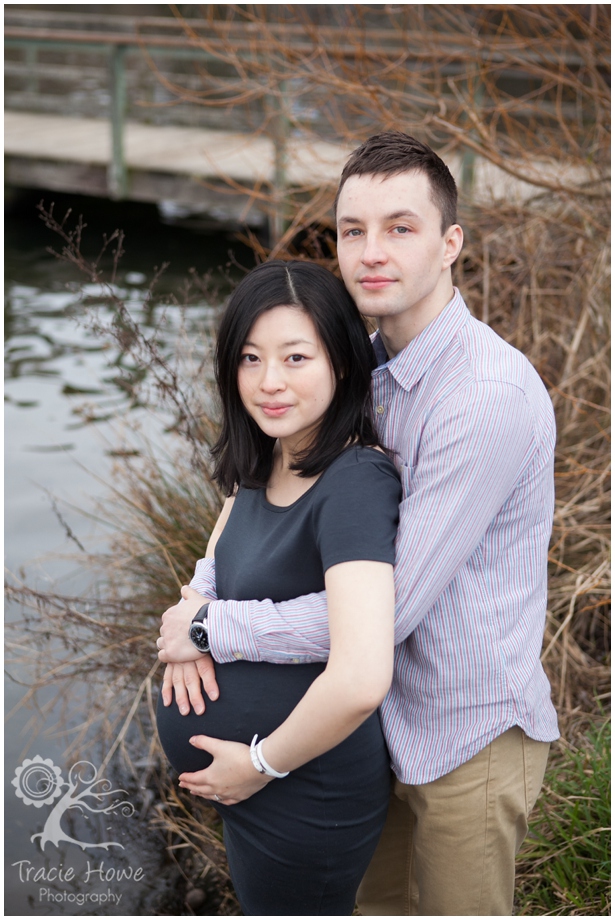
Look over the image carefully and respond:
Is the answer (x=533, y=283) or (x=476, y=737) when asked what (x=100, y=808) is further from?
(x=533, y=283)

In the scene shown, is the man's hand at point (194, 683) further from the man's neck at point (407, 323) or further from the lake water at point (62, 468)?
the lake water at point (62, 468)

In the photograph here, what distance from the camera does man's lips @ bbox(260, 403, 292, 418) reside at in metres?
1.74

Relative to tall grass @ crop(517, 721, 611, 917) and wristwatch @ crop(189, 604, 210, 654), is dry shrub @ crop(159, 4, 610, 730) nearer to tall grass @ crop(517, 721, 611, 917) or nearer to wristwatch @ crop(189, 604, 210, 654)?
tall grass @ crop(517, 721, 611, 917)

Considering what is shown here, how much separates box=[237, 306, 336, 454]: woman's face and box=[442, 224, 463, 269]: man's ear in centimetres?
35

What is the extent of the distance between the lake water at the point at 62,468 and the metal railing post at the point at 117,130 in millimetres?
602

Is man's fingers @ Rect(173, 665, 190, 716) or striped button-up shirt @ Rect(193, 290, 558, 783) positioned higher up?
striped button-up shirt @ Rect(193, 290, 558, 783)

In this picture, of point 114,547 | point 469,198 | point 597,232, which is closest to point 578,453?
point 597,232

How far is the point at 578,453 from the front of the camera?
12.8 ft

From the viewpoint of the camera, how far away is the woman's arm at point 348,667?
1.50 m

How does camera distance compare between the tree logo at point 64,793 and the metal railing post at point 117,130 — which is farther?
the metal railing post at point 117,130

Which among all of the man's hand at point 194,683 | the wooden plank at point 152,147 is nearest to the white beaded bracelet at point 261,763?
the man's hand at point 194,683

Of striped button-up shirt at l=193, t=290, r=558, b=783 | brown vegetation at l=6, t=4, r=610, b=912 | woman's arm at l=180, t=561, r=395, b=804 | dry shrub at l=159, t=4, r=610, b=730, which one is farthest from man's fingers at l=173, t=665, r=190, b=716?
dry shrub at l=159, t=4, r=610, b=730

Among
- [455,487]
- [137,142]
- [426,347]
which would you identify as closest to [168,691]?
[455,487]

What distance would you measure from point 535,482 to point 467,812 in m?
0.68
